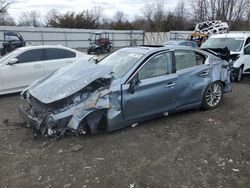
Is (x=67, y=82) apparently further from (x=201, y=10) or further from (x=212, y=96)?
(x=201, y=10)

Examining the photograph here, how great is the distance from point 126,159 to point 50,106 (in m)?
1.50

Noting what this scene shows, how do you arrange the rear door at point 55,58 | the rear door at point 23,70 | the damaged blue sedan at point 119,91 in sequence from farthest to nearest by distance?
1. the rear door at point 55,58
2. the rear door at point 23,70
3. the damaged blue sedan at point 119,91

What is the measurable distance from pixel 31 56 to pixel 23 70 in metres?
0.51

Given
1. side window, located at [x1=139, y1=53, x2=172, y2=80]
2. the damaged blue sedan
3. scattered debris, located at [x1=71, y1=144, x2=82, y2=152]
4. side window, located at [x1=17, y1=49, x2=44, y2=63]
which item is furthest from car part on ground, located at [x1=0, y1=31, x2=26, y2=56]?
scattered debris, located at [x1=71, y1=144, x2=82, y2=152]

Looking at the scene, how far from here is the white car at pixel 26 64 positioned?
7.61 metres

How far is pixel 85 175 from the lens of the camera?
354cm

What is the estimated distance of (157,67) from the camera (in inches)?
205

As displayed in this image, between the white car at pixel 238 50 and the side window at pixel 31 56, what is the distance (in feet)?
21.4

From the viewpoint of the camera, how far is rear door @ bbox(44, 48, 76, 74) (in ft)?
27.2

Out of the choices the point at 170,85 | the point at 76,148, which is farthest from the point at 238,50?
the point at 76,148

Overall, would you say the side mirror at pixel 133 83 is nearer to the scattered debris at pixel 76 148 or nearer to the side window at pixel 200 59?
the scattered debris at pixel 76 148

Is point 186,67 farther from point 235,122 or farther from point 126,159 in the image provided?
point 126,159

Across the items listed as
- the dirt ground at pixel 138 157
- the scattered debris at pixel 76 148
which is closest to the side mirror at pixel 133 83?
the dirt ground at pixel 138 157

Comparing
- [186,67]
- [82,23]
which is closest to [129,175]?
[186,67]
